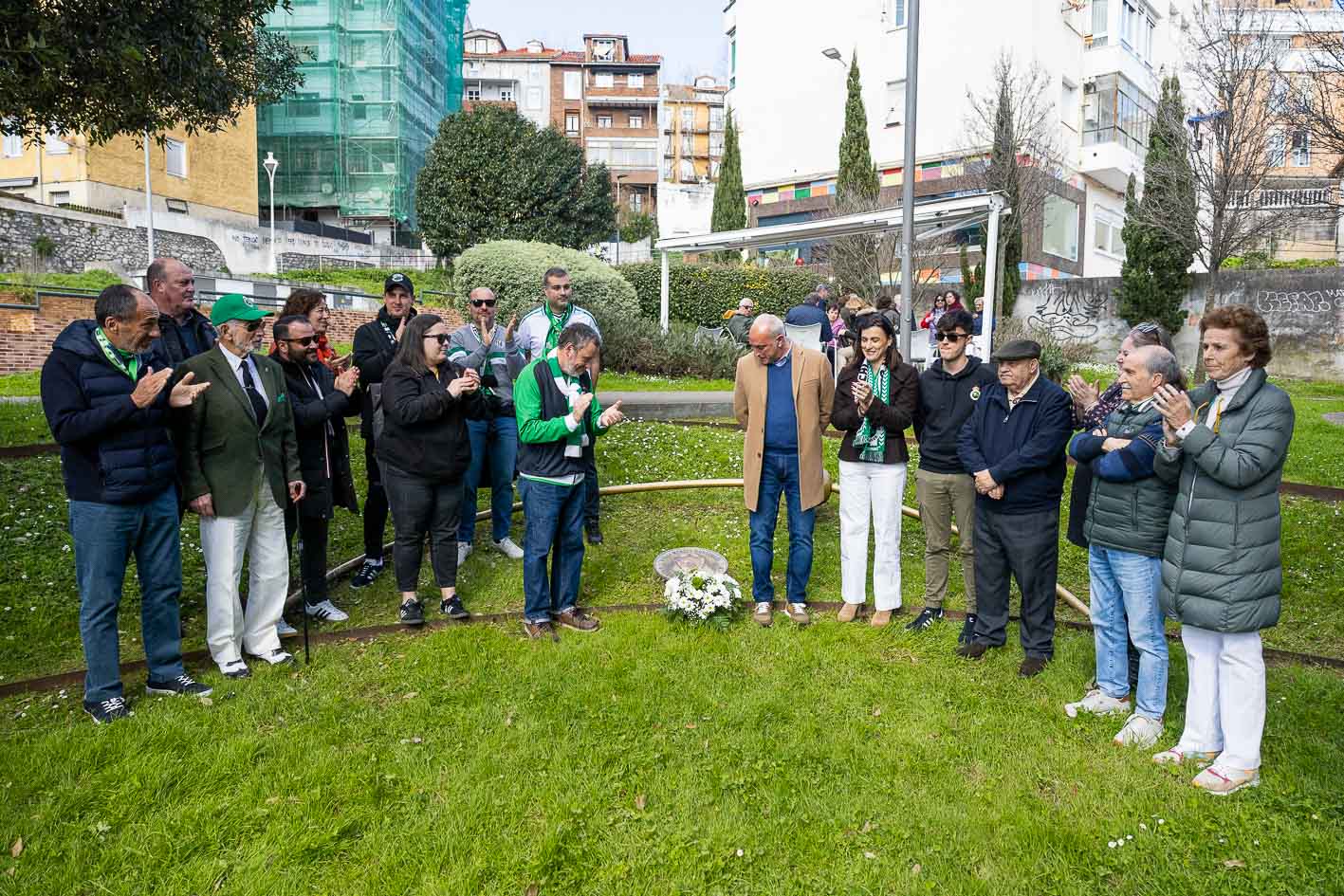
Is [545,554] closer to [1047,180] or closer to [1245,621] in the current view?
[1245,621]

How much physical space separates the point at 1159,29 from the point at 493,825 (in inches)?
1699

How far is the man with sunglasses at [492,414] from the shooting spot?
Answer: 7004 millimetres

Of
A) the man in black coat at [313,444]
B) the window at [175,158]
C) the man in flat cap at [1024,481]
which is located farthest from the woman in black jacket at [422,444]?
the window at [175,158]

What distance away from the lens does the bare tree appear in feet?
77.3

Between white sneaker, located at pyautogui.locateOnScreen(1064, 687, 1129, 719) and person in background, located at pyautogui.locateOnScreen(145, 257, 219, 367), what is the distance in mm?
5353

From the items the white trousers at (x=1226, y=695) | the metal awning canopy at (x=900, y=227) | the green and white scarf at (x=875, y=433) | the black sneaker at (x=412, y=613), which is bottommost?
the black sneaker at (x=412, y=613)

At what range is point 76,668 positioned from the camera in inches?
210

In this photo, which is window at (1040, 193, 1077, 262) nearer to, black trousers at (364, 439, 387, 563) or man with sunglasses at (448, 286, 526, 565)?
man with sunglasses at (448, 286, 526, 565)

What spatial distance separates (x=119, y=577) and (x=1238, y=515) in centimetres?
542

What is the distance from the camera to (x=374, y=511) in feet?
22.3

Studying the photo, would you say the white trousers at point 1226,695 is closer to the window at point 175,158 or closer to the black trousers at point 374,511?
the black trousers at point 374,511

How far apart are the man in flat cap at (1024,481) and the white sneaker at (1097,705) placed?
1.49ft

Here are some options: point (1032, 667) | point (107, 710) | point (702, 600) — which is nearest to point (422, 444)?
point (702, 600)

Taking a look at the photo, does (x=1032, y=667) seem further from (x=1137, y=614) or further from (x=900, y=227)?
(x=900, y=227)
